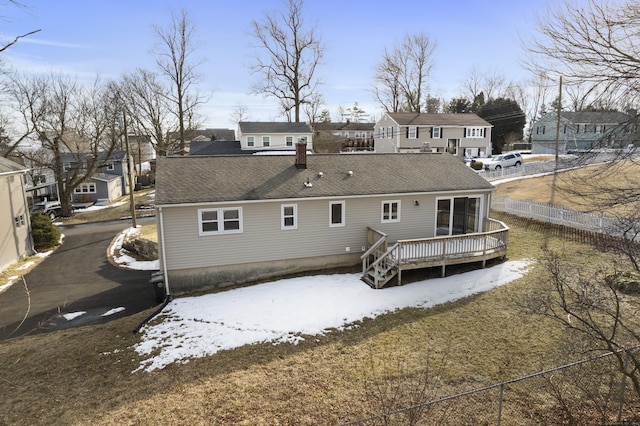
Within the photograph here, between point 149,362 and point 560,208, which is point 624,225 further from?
point 560,208

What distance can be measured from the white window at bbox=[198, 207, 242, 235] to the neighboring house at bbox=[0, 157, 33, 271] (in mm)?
12985

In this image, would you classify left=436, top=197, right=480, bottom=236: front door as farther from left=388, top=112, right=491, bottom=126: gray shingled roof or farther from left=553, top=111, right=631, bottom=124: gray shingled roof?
left=388, top=112, right=491, bottom=126: gray shingled roof

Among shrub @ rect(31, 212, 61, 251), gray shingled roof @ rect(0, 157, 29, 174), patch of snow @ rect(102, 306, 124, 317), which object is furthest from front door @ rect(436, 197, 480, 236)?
shrub @ rect(31, 212, 61, 251)

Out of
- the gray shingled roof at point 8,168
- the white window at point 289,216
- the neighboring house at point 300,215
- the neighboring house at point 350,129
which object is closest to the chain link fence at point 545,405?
the neighboring house at point 300,215

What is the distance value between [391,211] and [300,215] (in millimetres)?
4043

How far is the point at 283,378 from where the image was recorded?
332 inches

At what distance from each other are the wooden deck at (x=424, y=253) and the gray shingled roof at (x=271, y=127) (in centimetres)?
3226

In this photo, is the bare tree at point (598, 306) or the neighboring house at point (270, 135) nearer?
the bare tree at point (598, 306)

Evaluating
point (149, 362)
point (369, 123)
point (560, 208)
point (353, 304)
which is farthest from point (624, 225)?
point (369, 123)

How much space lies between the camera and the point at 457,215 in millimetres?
17812

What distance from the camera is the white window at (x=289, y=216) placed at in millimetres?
14828

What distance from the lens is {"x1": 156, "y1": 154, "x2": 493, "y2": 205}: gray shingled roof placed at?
14.2 m

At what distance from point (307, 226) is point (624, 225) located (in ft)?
33.5

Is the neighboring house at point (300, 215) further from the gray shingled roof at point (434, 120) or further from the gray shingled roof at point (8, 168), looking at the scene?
the gray shingled roof at point (434, 120)
